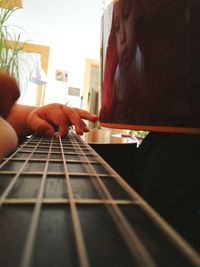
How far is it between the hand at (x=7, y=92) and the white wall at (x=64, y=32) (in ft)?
7.22

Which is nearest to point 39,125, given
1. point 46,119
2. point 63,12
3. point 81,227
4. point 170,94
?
point 46,119

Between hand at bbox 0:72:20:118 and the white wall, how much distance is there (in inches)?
86.6

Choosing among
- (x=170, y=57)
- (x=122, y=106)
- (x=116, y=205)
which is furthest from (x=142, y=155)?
(x=116, y=205)

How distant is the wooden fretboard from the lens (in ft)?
0.41

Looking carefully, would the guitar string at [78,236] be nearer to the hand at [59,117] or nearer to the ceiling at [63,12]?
the hand at [59,117]

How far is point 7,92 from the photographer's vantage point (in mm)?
473

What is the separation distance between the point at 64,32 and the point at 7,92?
3.19 metres

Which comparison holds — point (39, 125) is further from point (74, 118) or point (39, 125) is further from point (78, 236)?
point (78, 236)

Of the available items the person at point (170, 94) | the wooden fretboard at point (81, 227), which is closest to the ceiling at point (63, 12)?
the person at point (170, 94)

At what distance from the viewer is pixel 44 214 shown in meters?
0.18

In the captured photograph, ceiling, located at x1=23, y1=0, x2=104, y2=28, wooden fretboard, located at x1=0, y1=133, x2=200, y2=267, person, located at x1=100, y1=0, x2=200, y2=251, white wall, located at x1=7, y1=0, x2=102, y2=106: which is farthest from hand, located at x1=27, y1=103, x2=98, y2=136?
ceiling, located at x1=23, y1=0, x2=104, y2=28

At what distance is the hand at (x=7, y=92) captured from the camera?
46 cm

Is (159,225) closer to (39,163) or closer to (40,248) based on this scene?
(40,248)

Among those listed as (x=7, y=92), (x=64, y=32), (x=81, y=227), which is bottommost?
(x=81, y=227)
